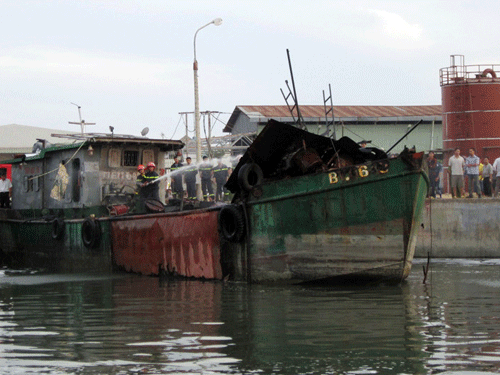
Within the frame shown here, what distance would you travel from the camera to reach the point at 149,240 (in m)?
16.9

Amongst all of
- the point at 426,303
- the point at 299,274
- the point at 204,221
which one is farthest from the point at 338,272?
the point at 204,221

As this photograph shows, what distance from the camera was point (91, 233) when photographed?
60.5 feet

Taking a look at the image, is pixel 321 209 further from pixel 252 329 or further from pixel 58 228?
pixel 58 228

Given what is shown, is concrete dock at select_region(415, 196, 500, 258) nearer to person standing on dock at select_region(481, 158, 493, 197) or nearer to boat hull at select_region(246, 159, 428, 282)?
person standing on dock at select_region(481, 158, 493, 197)

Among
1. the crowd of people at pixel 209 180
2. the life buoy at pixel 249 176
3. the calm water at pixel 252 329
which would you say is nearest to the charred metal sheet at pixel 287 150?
the life buoy at pixel 249 176

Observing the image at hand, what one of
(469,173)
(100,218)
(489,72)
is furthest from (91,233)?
(489,72)

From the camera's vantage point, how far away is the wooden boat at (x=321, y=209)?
1300 centimetres

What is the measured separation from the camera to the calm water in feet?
24.3

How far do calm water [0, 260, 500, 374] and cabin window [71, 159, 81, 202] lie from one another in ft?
14.7

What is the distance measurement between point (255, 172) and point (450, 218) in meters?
9.80

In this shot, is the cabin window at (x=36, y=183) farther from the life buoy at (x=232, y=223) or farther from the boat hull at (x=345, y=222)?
the boat hull at (x=345, y=222)

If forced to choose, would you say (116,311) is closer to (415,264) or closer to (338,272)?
(338,272)

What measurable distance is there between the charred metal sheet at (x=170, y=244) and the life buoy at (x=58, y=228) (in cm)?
199

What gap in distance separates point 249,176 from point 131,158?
5894 millimetres
